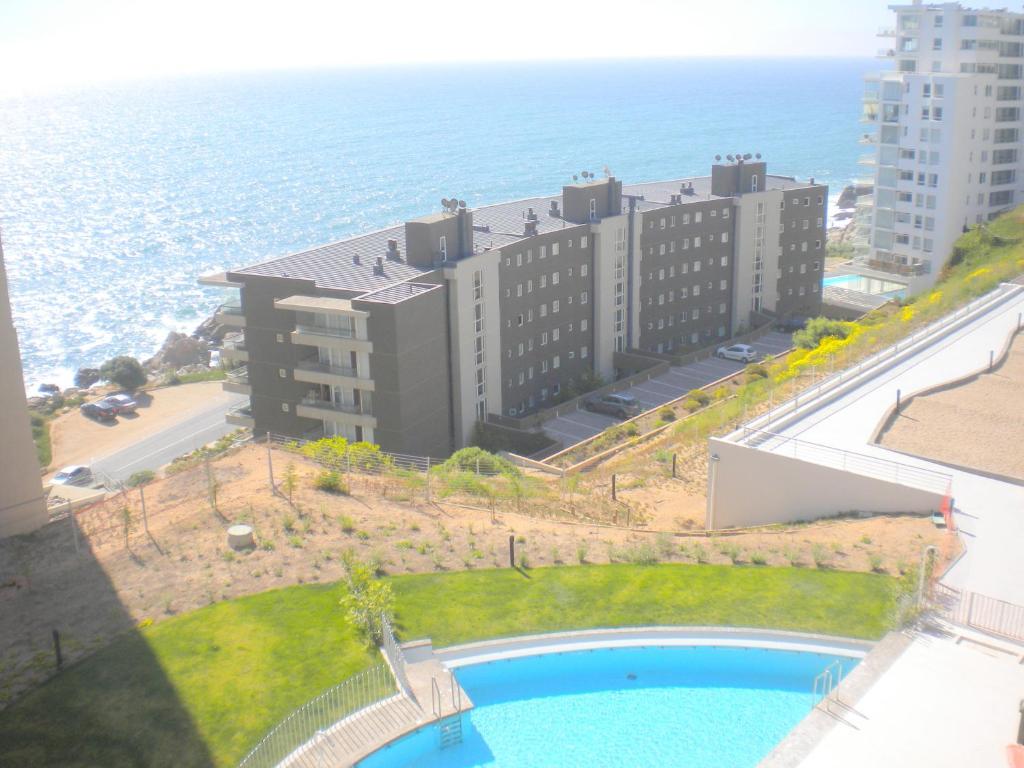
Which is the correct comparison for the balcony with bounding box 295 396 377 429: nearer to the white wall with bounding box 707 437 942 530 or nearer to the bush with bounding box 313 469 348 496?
the bush with bounding box 313 469 348 496

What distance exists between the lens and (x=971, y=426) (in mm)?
32062

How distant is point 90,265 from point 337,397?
8924 cm

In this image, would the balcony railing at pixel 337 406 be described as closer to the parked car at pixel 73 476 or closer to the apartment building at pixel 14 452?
the apartment building at pixel 14 452

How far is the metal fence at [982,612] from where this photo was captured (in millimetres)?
21094

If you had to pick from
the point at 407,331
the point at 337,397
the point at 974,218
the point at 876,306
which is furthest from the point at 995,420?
the point at 974,218

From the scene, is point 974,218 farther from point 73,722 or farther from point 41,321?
point 41,321

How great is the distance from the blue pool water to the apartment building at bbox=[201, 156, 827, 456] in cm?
2211

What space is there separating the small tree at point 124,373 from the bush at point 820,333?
46045mm

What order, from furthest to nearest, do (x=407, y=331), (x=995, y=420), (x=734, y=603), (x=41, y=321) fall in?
(x=41, y=321) → (x=407, y=331) → (x=995, y=420) → (x=734, y=603)

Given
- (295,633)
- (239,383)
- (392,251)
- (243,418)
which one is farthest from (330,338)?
(295,633)

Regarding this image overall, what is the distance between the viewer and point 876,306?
7038 cm

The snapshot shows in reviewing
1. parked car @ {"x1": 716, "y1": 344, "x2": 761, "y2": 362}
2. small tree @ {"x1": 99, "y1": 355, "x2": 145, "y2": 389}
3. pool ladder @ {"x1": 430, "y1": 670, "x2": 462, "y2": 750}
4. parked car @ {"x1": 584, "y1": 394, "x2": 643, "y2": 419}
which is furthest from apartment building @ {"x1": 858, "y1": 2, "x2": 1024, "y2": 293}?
pool ladder @ {"x1": 430, "y1": 670, "x2": 462, "y2": 750}

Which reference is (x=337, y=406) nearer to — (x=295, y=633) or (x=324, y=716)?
(x=295, y=633)

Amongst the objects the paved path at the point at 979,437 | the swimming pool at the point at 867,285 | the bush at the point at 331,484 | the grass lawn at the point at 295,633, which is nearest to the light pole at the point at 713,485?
the paved path at the point at 979,437
